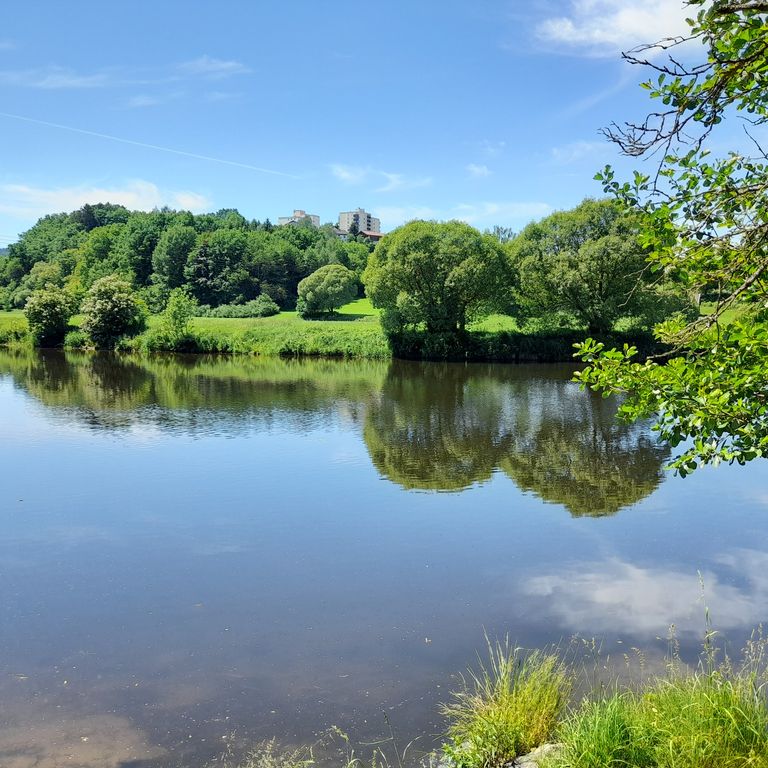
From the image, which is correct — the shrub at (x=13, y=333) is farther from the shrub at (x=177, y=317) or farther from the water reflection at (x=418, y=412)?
the water reflection at (x=418, y=412)

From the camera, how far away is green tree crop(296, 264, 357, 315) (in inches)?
2800

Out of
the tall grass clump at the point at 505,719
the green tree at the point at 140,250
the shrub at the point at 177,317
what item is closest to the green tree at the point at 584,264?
the shrub at the point at 177,317

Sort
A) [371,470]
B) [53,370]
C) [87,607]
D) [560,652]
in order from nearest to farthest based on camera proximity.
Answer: [560,652] < [87,607] < [371,470] < [53,370]

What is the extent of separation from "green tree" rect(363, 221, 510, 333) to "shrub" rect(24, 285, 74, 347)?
111 feet

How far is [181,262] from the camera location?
87938mm

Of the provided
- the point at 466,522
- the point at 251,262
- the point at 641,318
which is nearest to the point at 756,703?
the point at 466,522

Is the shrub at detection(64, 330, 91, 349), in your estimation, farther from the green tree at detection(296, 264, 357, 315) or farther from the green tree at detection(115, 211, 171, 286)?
the green tree at detection(115, 211, 171, 286)

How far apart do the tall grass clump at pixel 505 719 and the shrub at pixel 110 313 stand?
6145 cm

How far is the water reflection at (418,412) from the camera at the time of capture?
20234 millimetres

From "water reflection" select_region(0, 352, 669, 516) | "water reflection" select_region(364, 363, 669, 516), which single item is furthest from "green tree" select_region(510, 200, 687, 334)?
"water reflection" select_region(364, 363, 669, 516)

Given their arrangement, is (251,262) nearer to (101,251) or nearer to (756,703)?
(101,251)

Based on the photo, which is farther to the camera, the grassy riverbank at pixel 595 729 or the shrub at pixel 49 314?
the shrub at pixel 49 314

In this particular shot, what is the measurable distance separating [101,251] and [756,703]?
10537 centimetres

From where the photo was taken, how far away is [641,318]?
47.7 metres
